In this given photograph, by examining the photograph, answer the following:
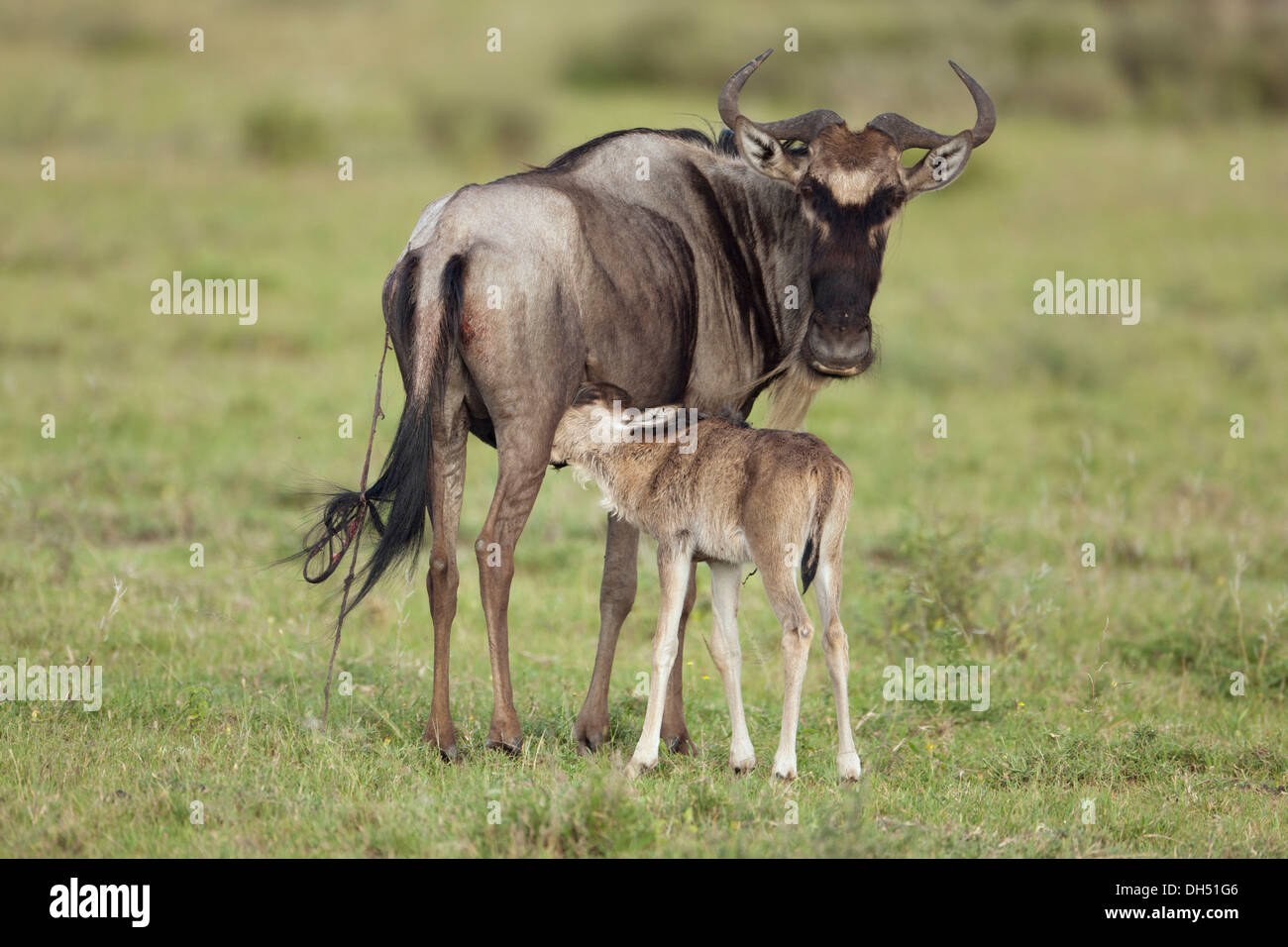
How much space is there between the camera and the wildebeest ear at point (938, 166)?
6738 millimetres

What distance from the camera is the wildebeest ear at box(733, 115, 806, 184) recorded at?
21.9ft

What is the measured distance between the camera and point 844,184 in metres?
6.55

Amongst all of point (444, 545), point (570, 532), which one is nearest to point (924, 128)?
point (444, 545)

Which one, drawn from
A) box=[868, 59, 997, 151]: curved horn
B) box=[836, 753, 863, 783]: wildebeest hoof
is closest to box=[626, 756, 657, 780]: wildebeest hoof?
box=[836, 753, 863, 783]: wildebeest hoof

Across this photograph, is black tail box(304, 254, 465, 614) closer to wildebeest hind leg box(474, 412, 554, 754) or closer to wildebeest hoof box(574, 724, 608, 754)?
wildebeest hind leg box(474, 412, 554, 754)

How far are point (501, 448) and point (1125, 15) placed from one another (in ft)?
112

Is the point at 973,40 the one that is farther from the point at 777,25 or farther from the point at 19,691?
the point at 19,691

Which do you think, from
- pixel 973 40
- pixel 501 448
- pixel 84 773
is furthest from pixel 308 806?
pixel 973 40
